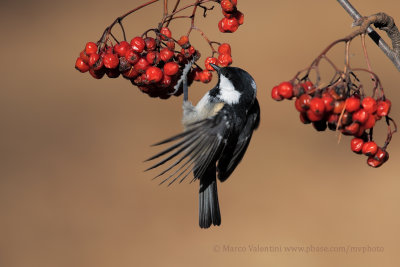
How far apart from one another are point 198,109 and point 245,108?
302mm

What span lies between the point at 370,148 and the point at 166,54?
1.08 metres

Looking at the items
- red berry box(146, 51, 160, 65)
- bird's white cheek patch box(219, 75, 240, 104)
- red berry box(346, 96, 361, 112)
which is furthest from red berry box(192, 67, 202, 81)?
red berry box(346, 96, 361, 112)

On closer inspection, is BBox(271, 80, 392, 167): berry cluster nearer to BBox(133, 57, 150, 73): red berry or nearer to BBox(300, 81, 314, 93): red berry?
BBox(300, 81, 314, 93): red berry

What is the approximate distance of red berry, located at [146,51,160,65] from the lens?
3039mm

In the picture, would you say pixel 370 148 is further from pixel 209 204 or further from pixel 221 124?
pixel 209 204

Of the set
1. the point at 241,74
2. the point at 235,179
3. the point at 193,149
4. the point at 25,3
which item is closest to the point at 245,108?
the point at 241,74

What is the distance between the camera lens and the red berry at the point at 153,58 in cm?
304

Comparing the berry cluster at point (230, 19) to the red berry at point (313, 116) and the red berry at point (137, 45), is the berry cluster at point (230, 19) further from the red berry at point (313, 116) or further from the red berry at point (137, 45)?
the red berry at point (313, 116)

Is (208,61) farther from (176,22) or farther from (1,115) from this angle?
(176,22)

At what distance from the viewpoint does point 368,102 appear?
2.50 m

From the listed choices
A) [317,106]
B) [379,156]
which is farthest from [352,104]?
[379,156]

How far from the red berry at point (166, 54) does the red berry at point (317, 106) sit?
89cm

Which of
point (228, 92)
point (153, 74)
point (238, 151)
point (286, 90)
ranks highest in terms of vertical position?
point (153, 74)

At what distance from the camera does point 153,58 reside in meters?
3.04
